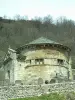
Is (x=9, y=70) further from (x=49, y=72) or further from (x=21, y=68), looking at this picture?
(x=49, y=72)

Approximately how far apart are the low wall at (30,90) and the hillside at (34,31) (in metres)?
56.8

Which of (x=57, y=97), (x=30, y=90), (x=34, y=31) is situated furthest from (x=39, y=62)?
(x=34, y=31)

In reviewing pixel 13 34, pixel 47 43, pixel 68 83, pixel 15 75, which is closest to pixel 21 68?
pixel 15 75

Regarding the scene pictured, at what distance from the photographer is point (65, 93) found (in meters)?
27.2

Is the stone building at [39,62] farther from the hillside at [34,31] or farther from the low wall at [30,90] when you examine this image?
the hillside at [34,31]

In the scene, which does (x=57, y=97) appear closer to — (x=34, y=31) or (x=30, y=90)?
(x=30, y=90)

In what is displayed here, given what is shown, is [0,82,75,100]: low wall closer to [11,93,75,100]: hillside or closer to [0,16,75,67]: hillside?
[11,93,75,100]: hillside

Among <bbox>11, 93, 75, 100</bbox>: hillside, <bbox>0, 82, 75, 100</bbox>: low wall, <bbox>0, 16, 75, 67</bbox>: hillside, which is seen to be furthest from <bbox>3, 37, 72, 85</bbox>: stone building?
<bbox>0, 16, 75, 67</bbox>: hillside

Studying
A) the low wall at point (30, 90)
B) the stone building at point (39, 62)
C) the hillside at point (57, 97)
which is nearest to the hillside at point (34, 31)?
the stone building at point (39, 62)

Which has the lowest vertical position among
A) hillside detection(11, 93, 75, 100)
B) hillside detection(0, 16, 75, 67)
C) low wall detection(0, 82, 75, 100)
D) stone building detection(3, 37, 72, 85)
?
hillside detection(11, 93, 75, 100)

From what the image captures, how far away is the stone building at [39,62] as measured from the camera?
35.7 metres

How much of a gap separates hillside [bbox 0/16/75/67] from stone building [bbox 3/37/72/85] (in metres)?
47.2

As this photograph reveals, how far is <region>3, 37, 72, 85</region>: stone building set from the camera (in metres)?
35.7

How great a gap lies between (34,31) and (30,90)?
303ft
